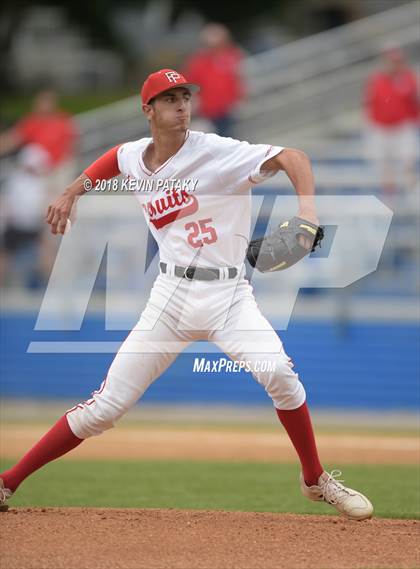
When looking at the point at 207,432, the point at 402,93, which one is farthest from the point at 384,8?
the point at 207,432

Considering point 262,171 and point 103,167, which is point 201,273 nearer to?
point 262,171

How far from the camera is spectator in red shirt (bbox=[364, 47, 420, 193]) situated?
13367mm

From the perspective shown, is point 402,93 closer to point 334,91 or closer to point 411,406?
point 334,91

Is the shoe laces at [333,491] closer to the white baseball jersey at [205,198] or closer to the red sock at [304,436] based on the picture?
the red sock at [304,436]

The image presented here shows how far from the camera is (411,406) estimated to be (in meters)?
12.8

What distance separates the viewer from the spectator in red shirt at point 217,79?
13945mm

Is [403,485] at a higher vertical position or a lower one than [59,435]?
lower

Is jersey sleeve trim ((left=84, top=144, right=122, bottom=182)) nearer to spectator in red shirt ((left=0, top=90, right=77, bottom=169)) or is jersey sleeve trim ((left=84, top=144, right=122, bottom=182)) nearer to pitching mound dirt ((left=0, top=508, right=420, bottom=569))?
pitching mound dirt ((left=0, top=508, right=420, bottom=569))

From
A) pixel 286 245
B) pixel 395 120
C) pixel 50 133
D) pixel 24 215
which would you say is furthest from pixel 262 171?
pixel 50 133

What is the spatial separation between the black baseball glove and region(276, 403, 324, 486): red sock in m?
0.91

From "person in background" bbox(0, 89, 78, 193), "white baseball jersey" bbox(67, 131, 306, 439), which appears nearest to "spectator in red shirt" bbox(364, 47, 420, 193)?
"person in background" bbox(0, 89, 78, 193)

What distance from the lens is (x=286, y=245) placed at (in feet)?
18.2

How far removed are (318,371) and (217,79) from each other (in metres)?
3.91

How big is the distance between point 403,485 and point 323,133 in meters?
8.00
